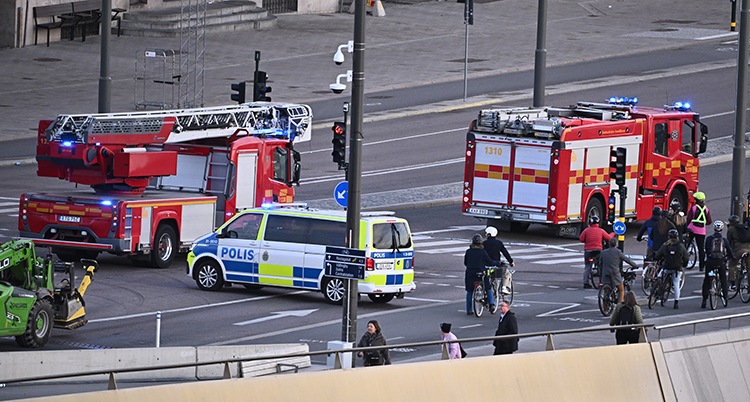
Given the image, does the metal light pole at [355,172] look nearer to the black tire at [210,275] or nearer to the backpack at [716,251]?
the black tire at [210,275]

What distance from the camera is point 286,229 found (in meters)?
23.8

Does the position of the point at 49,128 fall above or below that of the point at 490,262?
above

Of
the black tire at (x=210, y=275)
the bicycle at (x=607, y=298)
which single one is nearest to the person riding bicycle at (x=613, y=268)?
the bicycle at (x=607, y=298)

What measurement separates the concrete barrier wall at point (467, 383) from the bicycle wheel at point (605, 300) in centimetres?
572

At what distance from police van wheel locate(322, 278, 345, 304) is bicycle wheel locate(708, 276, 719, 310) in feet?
22.1

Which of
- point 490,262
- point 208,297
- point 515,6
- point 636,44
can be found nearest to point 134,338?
point 208,297

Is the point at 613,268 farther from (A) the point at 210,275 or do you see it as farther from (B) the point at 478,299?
(A) the point at 210,275

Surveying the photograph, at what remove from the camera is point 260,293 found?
2445 cm

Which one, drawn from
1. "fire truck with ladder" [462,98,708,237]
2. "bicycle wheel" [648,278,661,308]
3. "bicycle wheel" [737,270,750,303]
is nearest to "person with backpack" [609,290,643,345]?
"bicycle wheel" [648,278,661,308]

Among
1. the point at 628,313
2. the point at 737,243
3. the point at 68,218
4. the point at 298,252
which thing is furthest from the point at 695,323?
the point at 68,218

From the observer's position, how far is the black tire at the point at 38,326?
62.1 ft

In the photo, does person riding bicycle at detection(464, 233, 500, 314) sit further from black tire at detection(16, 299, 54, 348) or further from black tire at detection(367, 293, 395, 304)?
black tire at detection(16, 299, 54, 348)

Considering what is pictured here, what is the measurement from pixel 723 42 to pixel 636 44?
15.1 feet

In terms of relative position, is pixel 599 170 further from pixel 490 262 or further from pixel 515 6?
pixel 515 6
